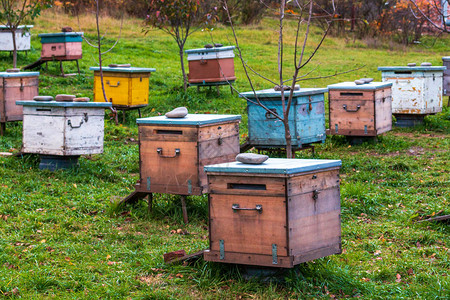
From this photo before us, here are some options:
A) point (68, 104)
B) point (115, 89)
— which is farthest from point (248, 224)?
point (115, 89)

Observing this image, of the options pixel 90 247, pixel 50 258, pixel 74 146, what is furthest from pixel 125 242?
pixel 74 146

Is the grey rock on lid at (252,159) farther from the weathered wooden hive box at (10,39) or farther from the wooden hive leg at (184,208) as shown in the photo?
the weathered wooden hive box at (10,39)

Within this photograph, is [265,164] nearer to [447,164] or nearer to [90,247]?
[90,247]

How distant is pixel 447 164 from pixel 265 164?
5160 mm

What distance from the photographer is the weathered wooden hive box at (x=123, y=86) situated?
36.2ft

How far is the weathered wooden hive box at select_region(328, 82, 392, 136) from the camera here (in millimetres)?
Result: 9711

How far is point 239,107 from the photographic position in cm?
1327

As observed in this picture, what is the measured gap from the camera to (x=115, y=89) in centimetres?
1124

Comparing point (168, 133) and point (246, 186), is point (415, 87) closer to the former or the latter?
point (168, 133)

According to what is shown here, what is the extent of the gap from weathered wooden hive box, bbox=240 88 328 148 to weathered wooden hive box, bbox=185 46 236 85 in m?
4.97

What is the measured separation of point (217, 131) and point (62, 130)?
7.84ft

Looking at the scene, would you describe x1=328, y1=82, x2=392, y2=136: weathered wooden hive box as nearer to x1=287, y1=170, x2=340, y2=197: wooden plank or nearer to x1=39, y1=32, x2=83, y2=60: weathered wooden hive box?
x1=287, y1=170, x2=340, y2=197: wooden plank

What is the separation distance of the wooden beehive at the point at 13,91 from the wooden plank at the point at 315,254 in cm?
686

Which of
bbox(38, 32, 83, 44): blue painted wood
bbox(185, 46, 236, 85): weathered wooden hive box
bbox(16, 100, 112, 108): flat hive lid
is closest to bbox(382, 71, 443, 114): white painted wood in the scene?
bbox(185, 46, 236, 85): weathered wooden hive box
